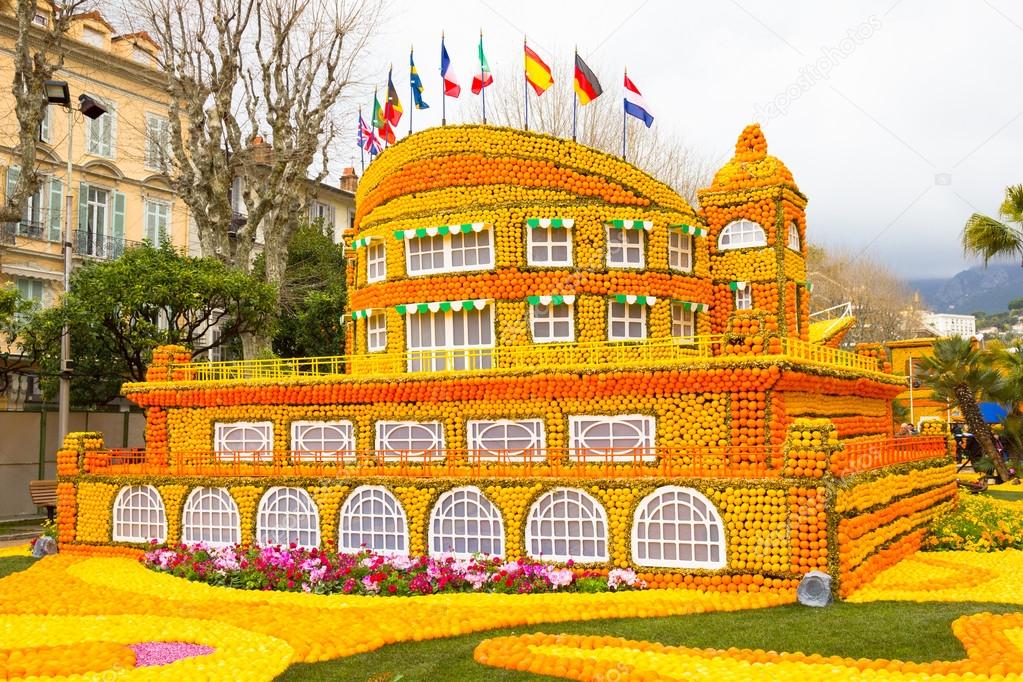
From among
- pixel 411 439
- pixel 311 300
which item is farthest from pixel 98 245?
pixel 411 439

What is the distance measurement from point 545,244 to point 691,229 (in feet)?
15.0

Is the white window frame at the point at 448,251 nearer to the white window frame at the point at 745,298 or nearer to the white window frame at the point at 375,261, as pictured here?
the white window frame at the point at 375,261

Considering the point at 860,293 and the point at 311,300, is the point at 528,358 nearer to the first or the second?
the point at 311,300

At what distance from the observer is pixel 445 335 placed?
27000 millimetres

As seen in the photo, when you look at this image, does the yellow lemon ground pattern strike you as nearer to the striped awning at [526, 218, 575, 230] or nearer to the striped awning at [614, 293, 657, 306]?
the striped awning at [614, 293, 657, 306]

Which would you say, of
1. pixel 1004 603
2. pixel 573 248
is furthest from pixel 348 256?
pixel 1004 603

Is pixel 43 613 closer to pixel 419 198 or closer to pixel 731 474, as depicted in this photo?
Answer: pixel 731 474

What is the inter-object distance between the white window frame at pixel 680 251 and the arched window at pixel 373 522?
11391 millimetres

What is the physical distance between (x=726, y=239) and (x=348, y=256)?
533 inches

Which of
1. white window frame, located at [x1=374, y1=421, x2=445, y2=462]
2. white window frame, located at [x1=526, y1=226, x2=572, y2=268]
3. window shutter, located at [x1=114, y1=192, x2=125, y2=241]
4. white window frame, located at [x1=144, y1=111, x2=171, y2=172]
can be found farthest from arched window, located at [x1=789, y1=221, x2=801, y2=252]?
window shutter, located at [x1=114, y1=192, x2=125, y2=241]

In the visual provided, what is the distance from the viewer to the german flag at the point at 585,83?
92.3 feet

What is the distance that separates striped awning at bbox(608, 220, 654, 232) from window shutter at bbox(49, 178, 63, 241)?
84.3 feet

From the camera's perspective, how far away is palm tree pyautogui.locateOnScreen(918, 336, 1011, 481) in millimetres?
34469

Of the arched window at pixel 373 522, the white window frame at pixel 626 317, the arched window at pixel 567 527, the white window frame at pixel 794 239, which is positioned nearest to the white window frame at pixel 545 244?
the white window frame at pixel 626 317
